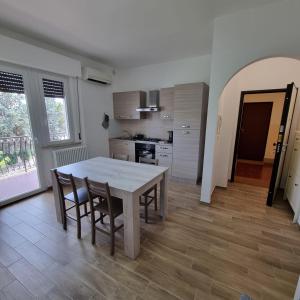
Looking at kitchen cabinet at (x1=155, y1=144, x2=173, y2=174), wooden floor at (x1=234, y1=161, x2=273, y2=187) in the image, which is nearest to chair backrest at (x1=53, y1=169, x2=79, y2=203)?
kitchen cabinet at (x1=155, y1=144, x2=173, y2=174)

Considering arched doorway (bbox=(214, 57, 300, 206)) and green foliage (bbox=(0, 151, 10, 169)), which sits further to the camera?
arched doorway (bbox=(214, 57, 300, 206))

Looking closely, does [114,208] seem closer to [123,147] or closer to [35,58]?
[123,147]

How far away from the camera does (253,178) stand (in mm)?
4117

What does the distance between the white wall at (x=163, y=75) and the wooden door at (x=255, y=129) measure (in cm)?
254

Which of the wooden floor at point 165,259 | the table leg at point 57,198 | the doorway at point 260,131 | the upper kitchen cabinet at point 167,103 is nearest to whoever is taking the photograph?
the wooden floor at point 165,259

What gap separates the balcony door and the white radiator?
34cm

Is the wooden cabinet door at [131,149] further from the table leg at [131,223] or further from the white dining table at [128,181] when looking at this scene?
the table leg at [131,223]

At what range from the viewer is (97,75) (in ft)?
13.0

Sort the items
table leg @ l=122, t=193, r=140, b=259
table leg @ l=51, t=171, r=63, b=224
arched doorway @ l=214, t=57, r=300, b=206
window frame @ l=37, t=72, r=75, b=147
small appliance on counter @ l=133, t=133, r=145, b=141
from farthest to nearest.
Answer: small appliance on counter @ l=133, t=133, r=145, b=141 < window frame @ l=37, t=72, r=75, b=147 < arched doorway @ l=214, t=57, r=300, b=206 < table leg @ l=51, t=171, r=63, b=224 < table leg @ l=122, t=193, r=140, b=259

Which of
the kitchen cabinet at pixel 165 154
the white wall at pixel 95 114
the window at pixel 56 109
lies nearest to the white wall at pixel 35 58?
the window at pixel 56 109

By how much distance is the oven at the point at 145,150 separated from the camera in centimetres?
415

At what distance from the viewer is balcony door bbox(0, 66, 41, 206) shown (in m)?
2.74

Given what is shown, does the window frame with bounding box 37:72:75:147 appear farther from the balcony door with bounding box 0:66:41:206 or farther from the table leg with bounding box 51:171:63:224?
the table leg with bounding box 51:171:63:224

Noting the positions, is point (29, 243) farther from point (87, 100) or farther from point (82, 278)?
point (87, 100)
